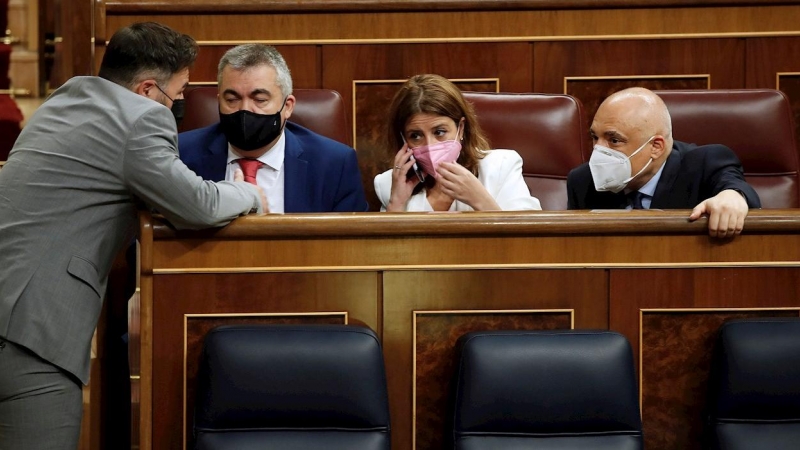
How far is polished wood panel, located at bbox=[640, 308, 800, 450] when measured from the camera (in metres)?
1.05

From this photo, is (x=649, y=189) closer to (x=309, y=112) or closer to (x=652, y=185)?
(x=652, y=185)

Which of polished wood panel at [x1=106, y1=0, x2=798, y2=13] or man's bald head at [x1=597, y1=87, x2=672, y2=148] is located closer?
man's bald head at [x1=597, y1=87, x2=672, y2=148]

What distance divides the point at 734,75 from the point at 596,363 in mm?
772

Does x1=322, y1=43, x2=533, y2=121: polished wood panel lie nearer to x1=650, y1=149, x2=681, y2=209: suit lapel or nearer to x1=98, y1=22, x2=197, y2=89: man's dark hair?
x1=650, y1=149, x2=681, y2=209: suit lapel

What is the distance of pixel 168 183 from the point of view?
0.98m

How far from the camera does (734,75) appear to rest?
1.60 m

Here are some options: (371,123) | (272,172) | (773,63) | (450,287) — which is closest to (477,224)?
(450,287)

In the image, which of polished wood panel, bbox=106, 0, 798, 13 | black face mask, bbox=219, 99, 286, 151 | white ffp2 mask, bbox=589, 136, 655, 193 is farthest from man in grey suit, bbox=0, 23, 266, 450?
polished wood panel, bbox=106, 0, 798, 13

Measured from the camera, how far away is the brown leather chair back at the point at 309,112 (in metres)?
1.41

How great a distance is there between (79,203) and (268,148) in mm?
342

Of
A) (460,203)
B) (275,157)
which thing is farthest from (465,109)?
(275,157)

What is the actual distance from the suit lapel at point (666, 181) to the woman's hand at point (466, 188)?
0.18m

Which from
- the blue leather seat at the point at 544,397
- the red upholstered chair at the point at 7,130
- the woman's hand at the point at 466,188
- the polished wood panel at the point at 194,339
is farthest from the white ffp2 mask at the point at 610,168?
the red upholstered chair at the point at 7,130

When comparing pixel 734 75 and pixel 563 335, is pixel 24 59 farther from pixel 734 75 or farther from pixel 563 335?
pixel 563 335
